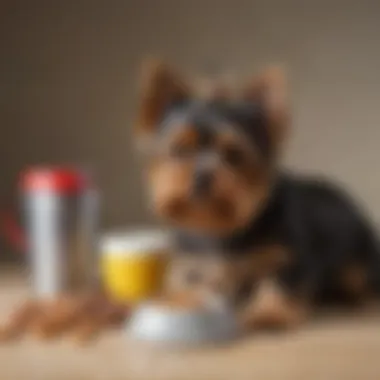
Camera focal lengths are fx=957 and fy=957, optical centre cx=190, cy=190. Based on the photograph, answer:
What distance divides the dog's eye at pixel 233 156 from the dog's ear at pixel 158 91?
101 mm

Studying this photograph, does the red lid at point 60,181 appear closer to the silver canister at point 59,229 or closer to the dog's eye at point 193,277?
the silver canister at point 59,229

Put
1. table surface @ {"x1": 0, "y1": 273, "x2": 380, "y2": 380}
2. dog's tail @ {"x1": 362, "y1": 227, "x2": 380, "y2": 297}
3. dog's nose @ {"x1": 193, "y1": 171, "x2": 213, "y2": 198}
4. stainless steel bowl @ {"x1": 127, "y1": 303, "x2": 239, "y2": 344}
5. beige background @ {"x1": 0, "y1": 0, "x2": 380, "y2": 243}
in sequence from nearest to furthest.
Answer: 1. table surface @ {"x1": 0, "y1": 273, "x2": 380, "y2": 380}
2. stainless steel bowl @ {"x1": 127, "y1": 303, "x2": 239, "y2": 344}
3. dog's nose @ {"x1": 193, "y1": 171, "x2": 213, "y2": 198}
4. dog's tail @ {"x1": 362, "y1": 227, "x2": 380, "y2": 297}
5. beige background @ {"x1": 0, "y1": 0, "x2": 380, "y2": 243}

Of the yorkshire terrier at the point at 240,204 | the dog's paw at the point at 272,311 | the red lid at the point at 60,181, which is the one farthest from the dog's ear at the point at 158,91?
the dog's paw at the point at 272,311

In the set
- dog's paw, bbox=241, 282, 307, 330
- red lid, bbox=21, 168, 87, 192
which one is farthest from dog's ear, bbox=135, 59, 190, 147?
dog's paw, bbox=241, 282, 307, 330

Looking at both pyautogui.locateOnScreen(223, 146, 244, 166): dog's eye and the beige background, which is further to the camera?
the beige background

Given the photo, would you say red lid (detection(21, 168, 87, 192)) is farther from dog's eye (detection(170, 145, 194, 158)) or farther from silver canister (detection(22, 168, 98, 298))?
dog's eye (detection(170, 145, 194, 158))

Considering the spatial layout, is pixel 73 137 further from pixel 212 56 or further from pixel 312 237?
pixel 312 237

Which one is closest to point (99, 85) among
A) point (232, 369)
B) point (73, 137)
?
point (73, 137)

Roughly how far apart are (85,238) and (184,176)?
0.17 meters

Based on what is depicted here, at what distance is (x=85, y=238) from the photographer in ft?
3.80

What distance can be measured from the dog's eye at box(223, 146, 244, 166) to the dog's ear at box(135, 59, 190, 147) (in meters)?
0.10

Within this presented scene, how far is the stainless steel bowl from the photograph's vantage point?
93 centimetres

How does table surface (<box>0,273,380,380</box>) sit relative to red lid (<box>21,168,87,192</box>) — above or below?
below

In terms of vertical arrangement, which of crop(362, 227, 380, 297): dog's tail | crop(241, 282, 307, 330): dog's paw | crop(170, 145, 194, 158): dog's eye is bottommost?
crop(241, 282, 307, 330): dog's paw
